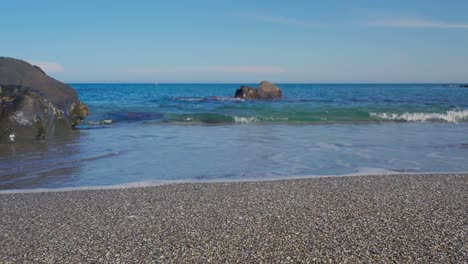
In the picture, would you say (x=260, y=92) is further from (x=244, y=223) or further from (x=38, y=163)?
(x=244, y=223)

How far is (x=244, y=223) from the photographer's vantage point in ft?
19.6

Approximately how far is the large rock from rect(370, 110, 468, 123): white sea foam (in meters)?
16.8

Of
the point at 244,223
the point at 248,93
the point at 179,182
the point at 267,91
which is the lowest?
the point at 179,182

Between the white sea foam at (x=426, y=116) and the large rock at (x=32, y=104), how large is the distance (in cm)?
1677

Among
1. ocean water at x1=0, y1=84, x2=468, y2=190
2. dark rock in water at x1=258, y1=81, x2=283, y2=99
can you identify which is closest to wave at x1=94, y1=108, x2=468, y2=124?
ocean water at x1=0, y1=84, x2=468, y2=190

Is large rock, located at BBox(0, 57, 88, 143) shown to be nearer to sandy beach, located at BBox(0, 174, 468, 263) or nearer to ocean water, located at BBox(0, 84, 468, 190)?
ocean water, located at BBox(0, 84, 468, 190)

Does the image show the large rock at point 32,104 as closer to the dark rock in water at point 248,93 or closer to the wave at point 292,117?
the wave at point 292,117

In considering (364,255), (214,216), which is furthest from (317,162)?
(364,255)

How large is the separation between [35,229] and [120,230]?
1.21 m

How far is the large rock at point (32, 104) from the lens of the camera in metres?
14.9

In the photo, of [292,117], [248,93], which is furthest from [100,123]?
[248,93]

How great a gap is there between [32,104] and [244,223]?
1201 centimetres

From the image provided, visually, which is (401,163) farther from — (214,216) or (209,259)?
(209,259)

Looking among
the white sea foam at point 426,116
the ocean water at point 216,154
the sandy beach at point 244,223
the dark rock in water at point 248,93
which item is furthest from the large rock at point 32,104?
the dark rock in water at point 248,93
